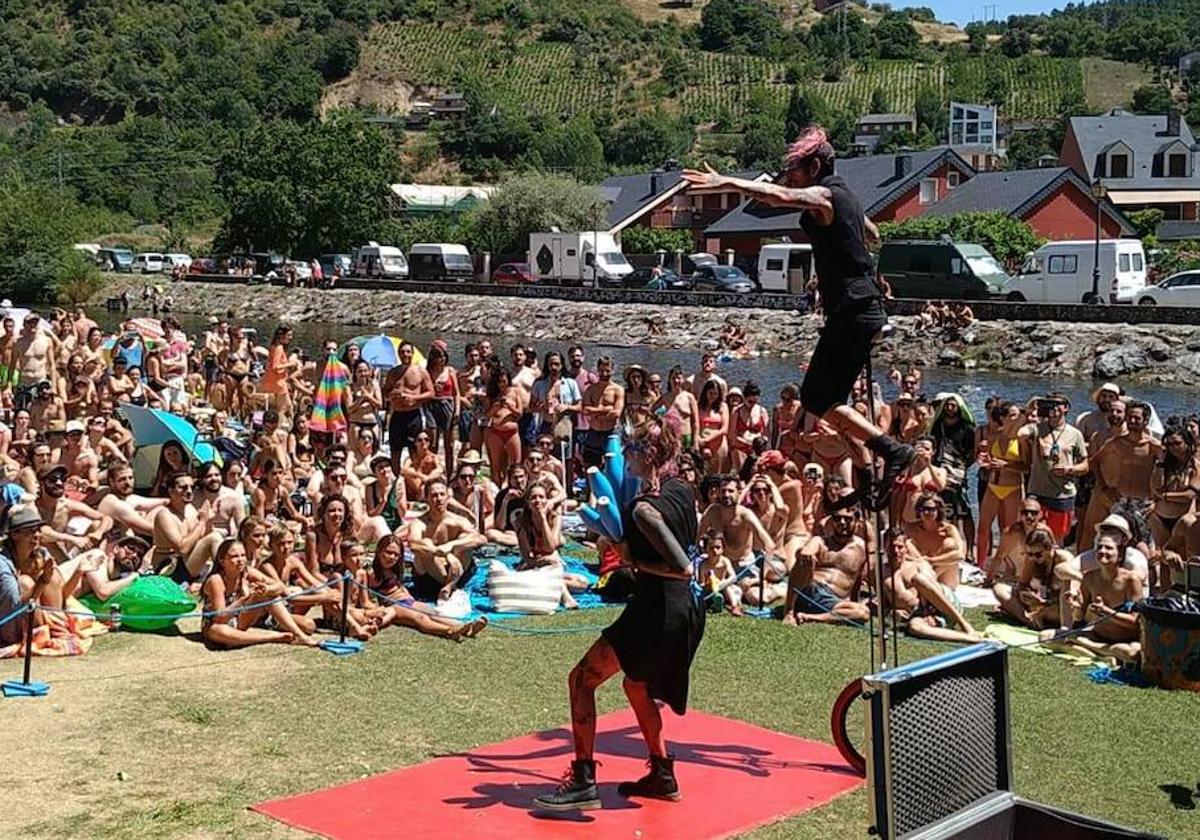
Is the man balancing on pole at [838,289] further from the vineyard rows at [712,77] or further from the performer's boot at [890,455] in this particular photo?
the vineyard rows at [712,77]

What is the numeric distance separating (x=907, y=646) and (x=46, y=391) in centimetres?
990

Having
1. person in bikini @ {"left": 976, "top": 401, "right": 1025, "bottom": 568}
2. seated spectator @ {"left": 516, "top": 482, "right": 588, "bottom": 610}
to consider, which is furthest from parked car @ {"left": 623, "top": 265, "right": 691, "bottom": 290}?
seated spectator @ {"left": 516, "top": 482, "right": 588, "bottom": 610}

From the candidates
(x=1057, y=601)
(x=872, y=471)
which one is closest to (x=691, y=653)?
(x=872, y=471)

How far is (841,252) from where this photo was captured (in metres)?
6.72

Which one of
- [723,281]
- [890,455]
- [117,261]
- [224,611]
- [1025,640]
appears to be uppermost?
[117,261]

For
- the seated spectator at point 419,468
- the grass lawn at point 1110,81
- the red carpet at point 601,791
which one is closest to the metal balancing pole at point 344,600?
the red carpet at point 601,791

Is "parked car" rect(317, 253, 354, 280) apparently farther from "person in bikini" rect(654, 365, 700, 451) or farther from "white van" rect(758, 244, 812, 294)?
"person in bikini" rect(654, 365, 700, 451)

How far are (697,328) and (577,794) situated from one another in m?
43.6

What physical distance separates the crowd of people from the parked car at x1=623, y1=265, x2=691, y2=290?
39631 millimetres

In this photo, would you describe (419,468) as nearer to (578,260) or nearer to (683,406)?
(683,406)

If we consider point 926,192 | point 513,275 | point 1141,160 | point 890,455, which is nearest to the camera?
point 890,455

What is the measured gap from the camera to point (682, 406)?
49.6 feet

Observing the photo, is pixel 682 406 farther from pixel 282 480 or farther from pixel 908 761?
Answer: pixel 908 761

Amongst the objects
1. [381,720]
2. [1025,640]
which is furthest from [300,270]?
[381,720]
